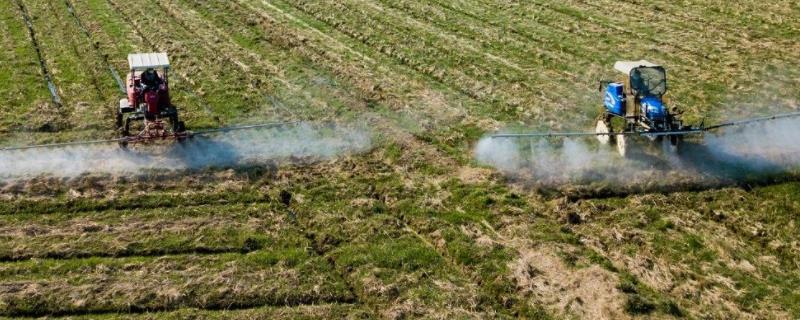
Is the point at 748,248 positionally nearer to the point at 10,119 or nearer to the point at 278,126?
the point at 278,126

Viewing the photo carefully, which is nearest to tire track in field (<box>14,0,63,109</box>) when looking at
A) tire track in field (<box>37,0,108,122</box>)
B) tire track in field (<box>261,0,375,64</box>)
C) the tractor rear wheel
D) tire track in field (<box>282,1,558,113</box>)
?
tire track in field (<box>37,0,108,122</box>)

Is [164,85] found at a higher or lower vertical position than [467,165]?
higher

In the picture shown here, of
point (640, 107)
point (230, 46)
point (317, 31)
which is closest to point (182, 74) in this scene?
point (230, 46)

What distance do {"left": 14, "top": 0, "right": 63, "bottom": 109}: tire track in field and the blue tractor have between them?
15.3m

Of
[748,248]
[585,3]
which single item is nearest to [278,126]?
[748,248]

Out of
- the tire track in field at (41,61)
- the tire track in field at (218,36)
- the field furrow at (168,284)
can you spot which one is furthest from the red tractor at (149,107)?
the field furrow at (168,284)

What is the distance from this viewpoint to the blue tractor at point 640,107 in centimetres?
1661

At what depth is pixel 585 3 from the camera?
30703 mm

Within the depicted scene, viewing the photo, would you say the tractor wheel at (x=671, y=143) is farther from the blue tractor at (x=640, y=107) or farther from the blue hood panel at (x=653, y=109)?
the blue hood panel at (x=653, y=109)

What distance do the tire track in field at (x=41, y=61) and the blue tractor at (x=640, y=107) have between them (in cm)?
1529

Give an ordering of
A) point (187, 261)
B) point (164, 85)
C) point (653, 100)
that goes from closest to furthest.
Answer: point (187, 261) → point (653, 100) → point (164, 85)

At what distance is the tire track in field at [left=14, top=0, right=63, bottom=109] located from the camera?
70.5ft

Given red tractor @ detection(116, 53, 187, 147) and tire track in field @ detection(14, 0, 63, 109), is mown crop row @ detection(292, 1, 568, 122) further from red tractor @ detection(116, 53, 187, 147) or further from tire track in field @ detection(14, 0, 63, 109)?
tire track in field @ detection(14, 0, 63, 109)

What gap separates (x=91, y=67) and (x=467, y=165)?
14.0m
